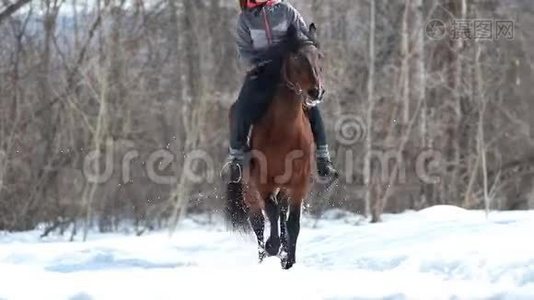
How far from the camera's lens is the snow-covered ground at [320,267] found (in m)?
6.35

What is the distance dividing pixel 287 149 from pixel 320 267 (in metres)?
1.63

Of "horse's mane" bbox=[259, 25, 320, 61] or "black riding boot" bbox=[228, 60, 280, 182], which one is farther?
"black riding boot" bbox=[228, 60, 280, 182]

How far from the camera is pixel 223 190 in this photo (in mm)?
9336

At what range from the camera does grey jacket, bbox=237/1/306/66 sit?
8.11m

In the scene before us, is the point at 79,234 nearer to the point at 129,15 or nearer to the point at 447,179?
the point at 129,15

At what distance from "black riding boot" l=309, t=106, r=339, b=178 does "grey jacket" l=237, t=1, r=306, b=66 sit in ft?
2.52

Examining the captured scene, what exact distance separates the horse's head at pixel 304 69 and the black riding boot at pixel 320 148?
2.07 feet

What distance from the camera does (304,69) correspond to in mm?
7555

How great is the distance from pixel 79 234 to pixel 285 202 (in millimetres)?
11431
